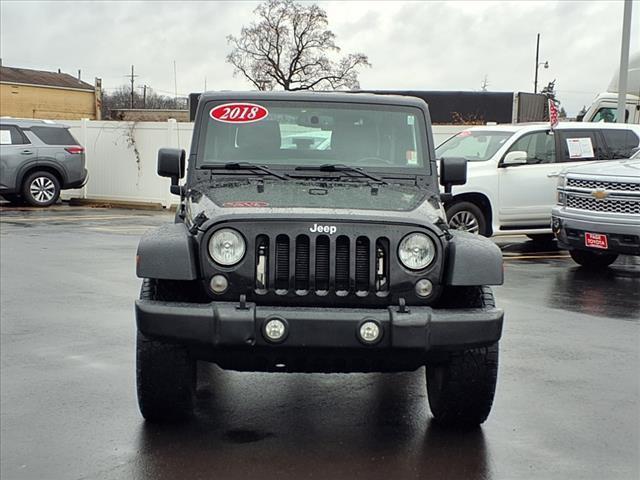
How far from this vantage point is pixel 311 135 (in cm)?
550

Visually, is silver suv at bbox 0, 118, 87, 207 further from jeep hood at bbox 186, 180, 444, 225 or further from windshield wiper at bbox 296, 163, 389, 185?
windshield wiper at bbox 296, 163, 389, 185

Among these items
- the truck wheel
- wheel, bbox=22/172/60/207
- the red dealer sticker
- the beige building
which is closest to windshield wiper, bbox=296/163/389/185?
the red dealer sticker

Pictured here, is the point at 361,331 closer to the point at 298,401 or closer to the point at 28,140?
the point at 298,401

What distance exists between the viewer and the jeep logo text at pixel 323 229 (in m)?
4.26

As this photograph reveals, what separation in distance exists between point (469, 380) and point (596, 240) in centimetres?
613

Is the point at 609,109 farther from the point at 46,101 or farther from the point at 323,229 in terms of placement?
the point at 46,101

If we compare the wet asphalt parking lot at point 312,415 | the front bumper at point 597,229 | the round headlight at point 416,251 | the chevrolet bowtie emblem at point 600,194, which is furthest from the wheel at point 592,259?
the round headlight at point 416,251

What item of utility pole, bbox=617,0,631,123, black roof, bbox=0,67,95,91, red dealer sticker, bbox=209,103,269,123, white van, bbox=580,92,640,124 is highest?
black roof, bbox=0,67,95,91

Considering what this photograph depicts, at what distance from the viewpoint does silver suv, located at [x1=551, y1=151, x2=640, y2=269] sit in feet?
32.2

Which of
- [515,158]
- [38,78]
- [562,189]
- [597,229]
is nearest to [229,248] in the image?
[597,229]

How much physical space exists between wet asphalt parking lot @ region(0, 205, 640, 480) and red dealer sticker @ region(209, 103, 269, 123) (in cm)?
174

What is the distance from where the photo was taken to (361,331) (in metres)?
4.09

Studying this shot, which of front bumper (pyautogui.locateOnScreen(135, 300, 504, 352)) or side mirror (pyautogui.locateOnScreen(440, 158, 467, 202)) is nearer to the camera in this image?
front bumper (pyautogui.locateOnScreen(135, 300, 504, 352))

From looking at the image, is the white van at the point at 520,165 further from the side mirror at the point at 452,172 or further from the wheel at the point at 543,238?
the side mirror at the point at 452,172
